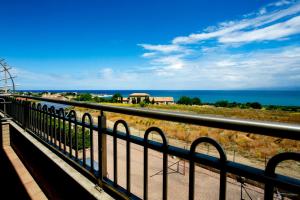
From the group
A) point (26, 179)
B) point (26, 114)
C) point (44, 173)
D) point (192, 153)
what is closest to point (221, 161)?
point (192, 153)

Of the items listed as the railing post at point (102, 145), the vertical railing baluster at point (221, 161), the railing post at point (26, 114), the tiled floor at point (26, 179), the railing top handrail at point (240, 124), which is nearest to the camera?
the railing top handrail at point (240, 124)

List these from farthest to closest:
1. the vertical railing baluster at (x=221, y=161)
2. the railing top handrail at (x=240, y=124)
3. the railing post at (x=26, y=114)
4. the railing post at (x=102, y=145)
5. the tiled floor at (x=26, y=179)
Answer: the railing post at (x=26, y=114), the tiled floor at (x=26, y=179), the railing post at (x=102, y=145), the vertical railing baluster at (x=221, y=161), the railing top handrail at (x=240, y=124)

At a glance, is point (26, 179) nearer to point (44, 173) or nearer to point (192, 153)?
point (44, 173)

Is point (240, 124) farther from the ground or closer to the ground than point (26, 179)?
farther from the ground

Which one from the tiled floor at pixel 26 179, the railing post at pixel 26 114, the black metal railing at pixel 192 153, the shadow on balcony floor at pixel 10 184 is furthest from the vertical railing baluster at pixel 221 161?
the railing post at pixel 26 114

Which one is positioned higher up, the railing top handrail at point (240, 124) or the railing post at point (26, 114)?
the railing top handrail at point (240, 124)

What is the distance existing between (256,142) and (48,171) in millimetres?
31206

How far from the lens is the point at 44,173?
350 cm

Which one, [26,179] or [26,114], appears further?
[26,114]

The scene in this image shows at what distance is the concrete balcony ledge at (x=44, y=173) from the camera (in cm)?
243

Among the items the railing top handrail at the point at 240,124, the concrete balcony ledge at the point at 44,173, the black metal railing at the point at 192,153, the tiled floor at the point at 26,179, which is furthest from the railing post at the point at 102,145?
the tiled floor at the point at 26,179

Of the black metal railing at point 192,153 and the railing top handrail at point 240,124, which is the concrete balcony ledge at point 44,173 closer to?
the black metal railing at point 192,153

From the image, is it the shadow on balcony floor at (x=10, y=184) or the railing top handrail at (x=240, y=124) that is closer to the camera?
the railing top handrail at (x=240, y=124)

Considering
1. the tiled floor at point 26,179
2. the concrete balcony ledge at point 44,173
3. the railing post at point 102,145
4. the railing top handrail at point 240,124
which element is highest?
the railing top handrail at point 240,124
